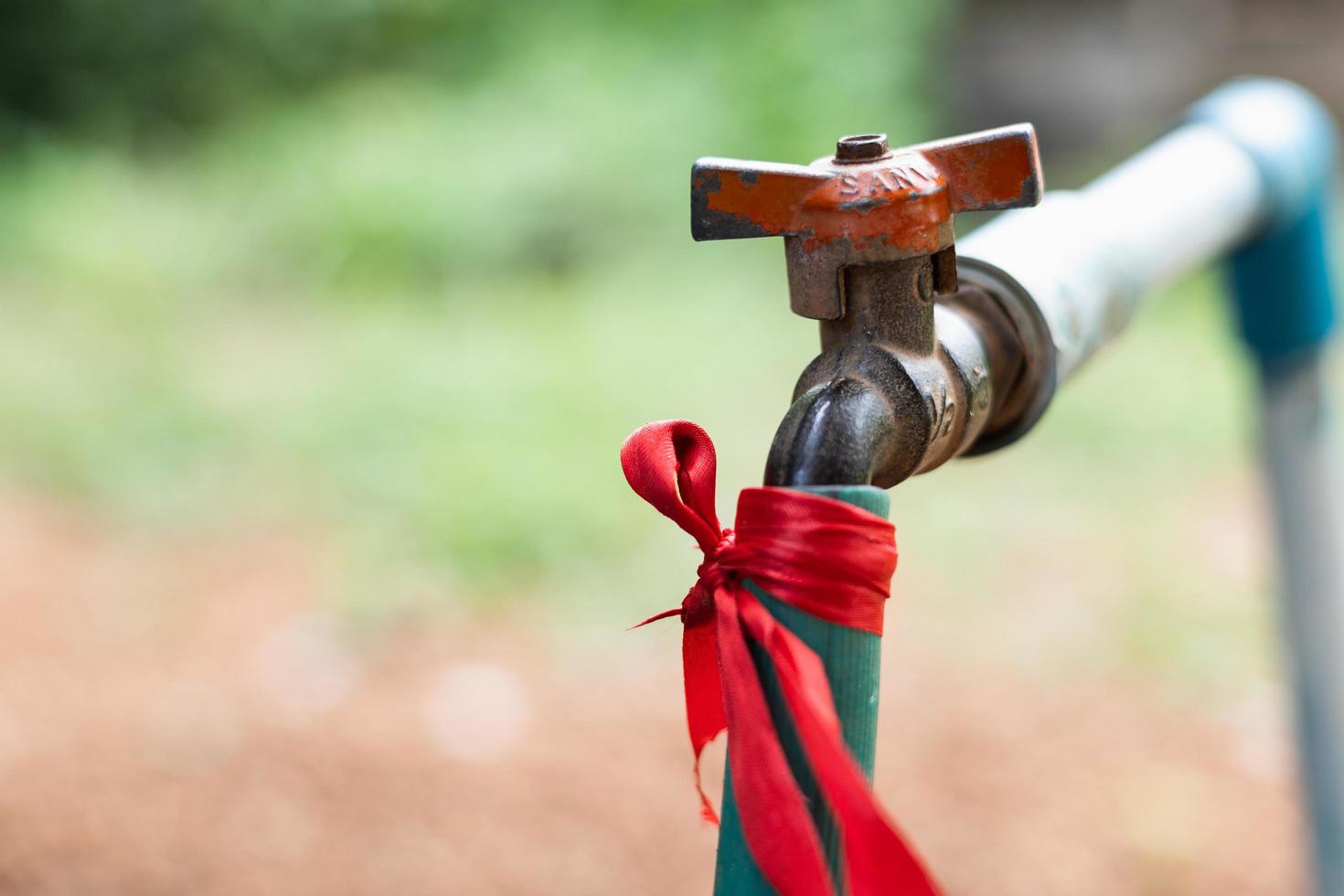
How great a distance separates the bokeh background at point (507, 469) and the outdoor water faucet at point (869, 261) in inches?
25.3

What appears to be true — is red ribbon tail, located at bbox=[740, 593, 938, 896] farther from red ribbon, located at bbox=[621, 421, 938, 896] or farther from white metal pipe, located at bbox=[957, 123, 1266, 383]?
white metal pipe, located at bbox=[957, 123, 1266, 383]

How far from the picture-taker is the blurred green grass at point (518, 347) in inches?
86.3

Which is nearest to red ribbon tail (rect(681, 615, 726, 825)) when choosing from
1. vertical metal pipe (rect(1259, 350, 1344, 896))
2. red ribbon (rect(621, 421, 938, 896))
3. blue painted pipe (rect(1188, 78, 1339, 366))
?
red ribbon (rect(621, 421, 938, 896))

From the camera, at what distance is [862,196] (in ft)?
1.51

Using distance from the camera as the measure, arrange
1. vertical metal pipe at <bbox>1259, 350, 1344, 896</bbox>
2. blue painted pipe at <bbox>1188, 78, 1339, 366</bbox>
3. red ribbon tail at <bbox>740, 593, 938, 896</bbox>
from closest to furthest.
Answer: red ribbon tail at <bbox>740, 593, 938, 896</bbox> → blue painted pipe at <bbox>1188, 78, 1339, 366</bbox> → vertical metal pipe at <bbox>1259, 350, 1344, 896</bbox>

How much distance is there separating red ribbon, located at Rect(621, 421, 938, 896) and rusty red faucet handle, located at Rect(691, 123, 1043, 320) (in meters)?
0.10

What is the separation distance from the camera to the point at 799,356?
2.85m

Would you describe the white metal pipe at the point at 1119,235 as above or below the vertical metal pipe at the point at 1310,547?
above

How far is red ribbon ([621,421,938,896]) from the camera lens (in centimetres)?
39

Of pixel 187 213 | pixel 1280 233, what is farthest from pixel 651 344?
pixel 1280 233

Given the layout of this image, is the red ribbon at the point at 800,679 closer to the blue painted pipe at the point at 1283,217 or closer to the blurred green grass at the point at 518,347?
the blue painted pipe at the point at 1283,217

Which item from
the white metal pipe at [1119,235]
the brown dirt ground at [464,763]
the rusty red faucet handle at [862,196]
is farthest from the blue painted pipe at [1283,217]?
the brown dirt ground at [464,763]

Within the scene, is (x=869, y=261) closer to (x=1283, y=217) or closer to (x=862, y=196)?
(x=862, y=196)

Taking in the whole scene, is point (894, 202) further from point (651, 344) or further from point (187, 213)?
point (187, 213)
